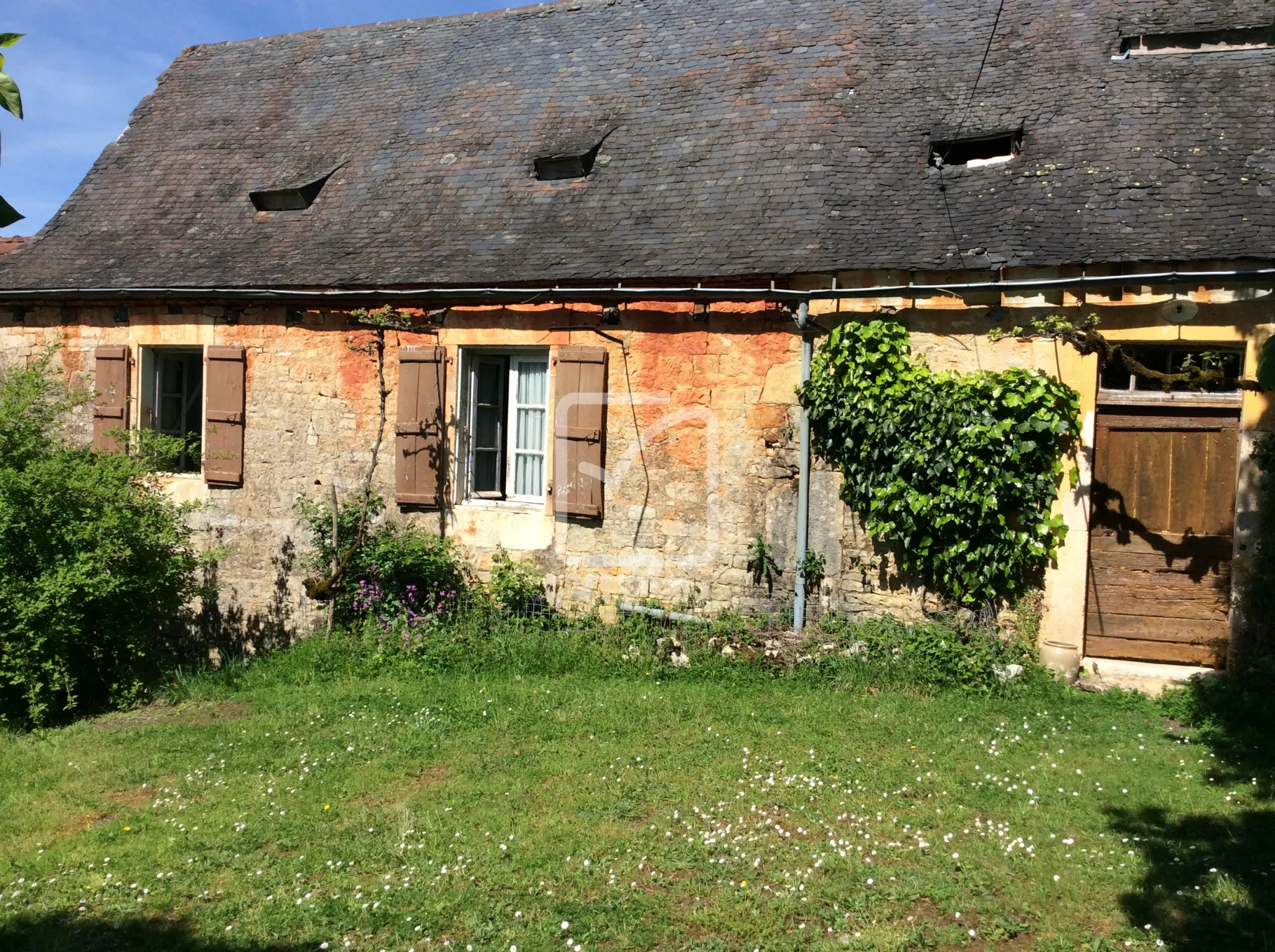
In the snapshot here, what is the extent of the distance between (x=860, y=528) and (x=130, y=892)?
17.0 feet

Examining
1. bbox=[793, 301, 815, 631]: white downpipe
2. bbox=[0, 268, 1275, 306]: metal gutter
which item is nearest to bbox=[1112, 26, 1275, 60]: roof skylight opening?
bbox=[0, 268, 1275, 306]: metal gutter

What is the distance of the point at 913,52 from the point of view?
8.98 meters

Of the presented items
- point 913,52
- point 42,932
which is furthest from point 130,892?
point 913,52

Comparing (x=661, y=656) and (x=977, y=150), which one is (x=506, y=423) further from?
(x=977, y=150)

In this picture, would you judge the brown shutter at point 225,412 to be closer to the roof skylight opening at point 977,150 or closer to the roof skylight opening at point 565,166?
the roof skylight opening at point 565,166

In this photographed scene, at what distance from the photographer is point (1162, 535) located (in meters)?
6.68

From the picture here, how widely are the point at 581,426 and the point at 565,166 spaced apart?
2770 millimetres

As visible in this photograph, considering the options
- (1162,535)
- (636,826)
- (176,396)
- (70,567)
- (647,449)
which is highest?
(176,396)

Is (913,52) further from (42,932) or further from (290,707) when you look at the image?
(42,932)

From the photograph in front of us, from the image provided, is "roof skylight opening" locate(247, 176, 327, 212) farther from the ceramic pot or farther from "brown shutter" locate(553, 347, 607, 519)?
the ceramic pot

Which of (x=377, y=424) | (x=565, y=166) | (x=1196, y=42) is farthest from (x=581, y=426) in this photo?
(x=1196, y=42)

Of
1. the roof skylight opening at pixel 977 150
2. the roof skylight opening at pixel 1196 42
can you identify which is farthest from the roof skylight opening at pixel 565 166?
the roof skylight opening at pixel 1196 42

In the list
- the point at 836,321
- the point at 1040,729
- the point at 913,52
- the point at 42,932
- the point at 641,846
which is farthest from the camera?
the point at 913,52

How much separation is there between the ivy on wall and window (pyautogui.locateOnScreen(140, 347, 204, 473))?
20.0ft
